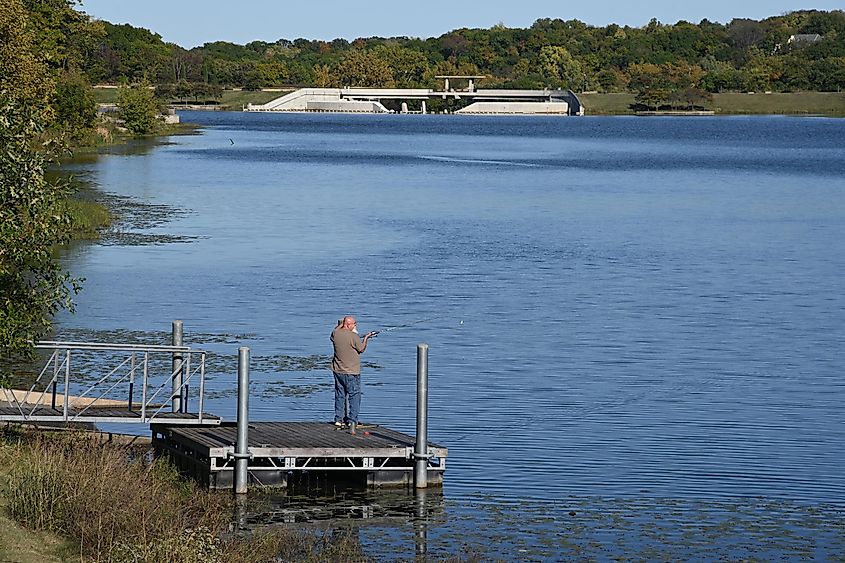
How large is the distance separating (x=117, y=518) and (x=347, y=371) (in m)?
5.83

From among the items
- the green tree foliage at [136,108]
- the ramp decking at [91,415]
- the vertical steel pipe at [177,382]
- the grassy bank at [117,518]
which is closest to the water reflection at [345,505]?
the grassy bank at [117,518]

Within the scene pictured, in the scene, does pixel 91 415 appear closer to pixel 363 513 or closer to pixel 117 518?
pixel 363 513

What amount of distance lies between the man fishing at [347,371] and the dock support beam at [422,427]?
147 centimetres

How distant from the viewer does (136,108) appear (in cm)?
12575

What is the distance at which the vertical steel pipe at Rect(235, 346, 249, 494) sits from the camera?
18.2 metres

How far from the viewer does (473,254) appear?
47.4 meters

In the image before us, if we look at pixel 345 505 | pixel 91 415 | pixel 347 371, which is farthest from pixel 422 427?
pixel 91 415

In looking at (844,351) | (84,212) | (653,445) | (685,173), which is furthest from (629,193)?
(653,445)

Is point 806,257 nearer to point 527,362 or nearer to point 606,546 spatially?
point 527,362

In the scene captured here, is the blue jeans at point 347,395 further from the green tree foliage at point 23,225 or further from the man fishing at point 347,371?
the green tree foliage at point 23,225

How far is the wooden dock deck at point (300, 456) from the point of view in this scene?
18562mm

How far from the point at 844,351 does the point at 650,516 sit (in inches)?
533

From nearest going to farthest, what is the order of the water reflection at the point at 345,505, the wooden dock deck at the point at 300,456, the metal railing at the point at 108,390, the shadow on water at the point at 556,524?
the shadow on water at the point at 556,524
the water reflection at the point at 345,505
the wooden dock deck at the point at 300,456
the metal railing at the point at 108,390

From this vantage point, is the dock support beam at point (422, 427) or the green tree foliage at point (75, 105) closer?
the dock support beam at point (422, 427)
